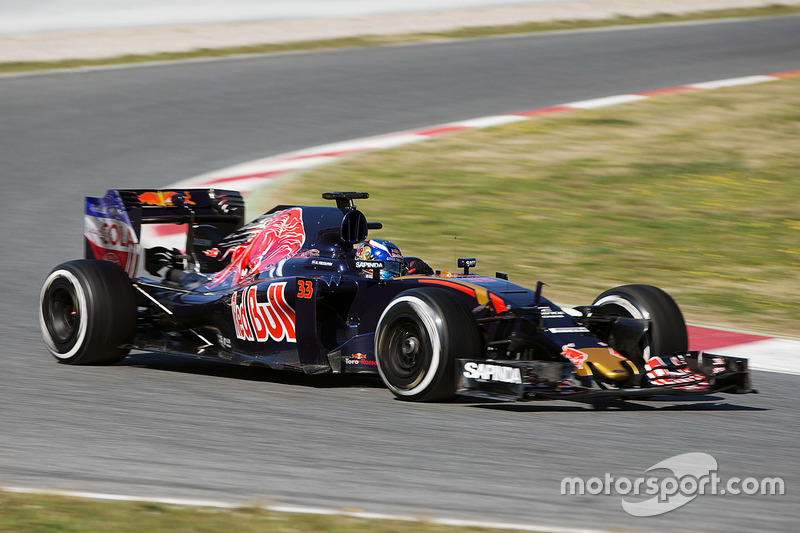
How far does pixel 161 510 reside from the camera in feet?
16.0

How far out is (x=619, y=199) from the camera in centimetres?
1529

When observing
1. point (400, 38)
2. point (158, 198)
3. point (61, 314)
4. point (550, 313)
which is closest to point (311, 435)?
point (550, 313)

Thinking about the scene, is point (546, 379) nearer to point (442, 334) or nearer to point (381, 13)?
point (442, 334)

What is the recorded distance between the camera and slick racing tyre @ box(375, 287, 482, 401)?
702 centimetres

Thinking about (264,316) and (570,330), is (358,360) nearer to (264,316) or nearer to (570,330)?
(264,316)

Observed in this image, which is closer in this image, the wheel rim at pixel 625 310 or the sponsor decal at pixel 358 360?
the sponsor decal at pixel 358 360

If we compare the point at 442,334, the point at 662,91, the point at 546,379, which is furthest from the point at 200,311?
the point at 662,91

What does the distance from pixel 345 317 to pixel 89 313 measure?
6.02ft

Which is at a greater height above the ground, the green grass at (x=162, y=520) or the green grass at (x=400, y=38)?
the green grass at (x=400, y=38)

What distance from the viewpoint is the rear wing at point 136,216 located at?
9367 millimetres

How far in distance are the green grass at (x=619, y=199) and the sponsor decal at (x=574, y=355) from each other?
143 inches

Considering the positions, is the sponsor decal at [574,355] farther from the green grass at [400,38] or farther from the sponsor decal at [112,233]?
the green grass at [400,38]

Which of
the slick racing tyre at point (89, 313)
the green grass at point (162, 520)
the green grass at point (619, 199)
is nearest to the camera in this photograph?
the green grass at point (162, 520)

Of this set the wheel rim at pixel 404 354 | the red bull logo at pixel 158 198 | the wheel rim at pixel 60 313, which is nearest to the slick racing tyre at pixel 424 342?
the wheel rim at pixel 404 354
